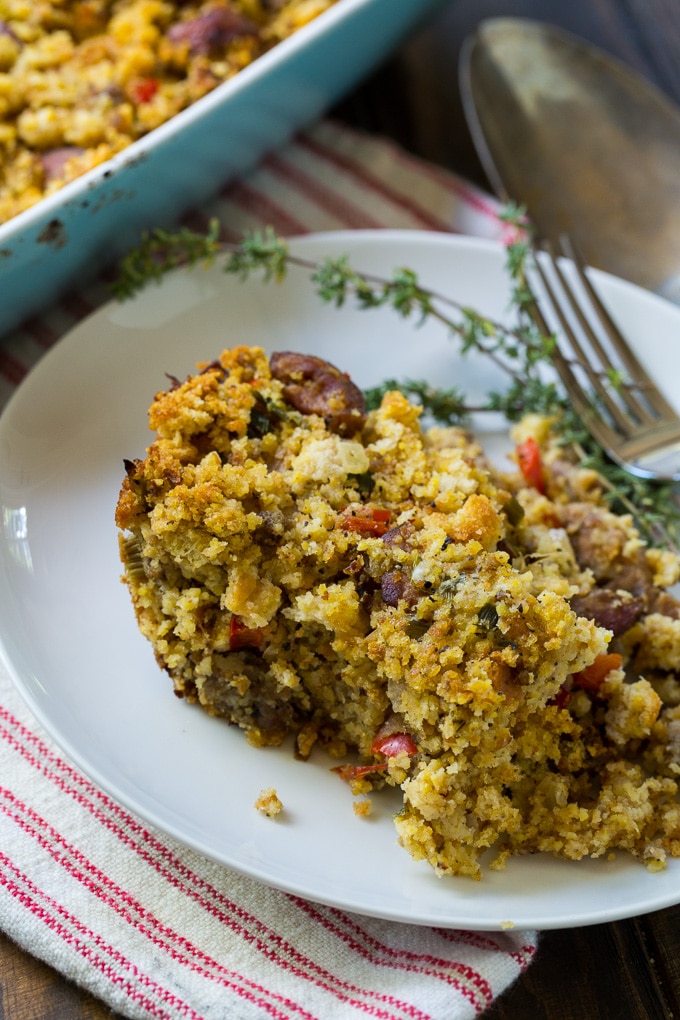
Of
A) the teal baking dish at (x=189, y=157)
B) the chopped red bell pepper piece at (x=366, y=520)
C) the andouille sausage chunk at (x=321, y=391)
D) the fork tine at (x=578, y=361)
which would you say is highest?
the teal baking dish at (x=189, y=157)

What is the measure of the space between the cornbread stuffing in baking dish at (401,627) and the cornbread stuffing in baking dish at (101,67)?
1.07m

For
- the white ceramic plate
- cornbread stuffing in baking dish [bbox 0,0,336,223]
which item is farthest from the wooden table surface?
cornbread stuffing in baking dish [bbox 0,0,336,223]

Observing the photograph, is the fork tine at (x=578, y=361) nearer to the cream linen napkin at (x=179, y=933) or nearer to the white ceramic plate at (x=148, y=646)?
the white ceramic plate at (x=148, y=646)

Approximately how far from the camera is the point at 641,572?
8.47ft

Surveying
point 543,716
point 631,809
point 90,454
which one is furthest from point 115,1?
point 631,809

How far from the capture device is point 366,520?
89.1 inches

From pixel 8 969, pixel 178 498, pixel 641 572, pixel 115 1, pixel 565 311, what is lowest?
pixel 8 969

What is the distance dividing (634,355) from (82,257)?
1.65 meters

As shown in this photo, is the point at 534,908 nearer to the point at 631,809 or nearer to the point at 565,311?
the point at 631,809

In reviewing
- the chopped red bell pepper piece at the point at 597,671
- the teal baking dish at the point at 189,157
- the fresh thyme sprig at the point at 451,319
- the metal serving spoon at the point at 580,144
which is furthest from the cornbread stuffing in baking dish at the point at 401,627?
the metal serving spoon at the point at 580,144

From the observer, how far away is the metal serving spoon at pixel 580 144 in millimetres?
3461

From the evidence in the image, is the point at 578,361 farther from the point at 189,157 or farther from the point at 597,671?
the point at 189,157

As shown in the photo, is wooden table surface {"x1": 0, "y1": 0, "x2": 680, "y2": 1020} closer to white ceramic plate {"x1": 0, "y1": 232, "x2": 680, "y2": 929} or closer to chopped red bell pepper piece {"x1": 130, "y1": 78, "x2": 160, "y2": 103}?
white ceramic plate {"x1": 0, "y1": 232, "x2": 680, "y2": 929}

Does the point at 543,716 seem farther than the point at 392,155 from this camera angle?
No
